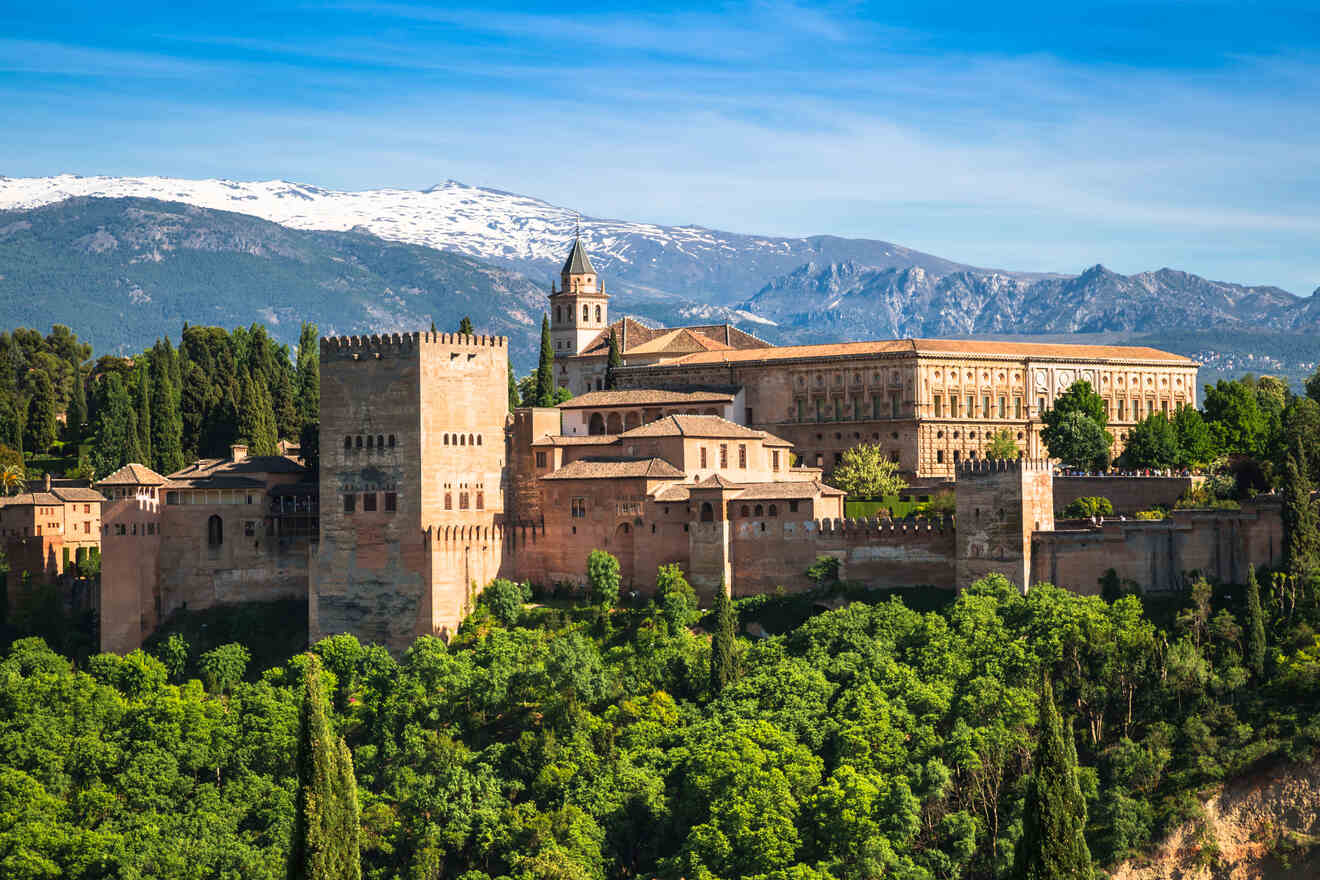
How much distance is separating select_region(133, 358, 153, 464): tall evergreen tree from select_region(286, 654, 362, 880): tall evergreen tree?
163ft

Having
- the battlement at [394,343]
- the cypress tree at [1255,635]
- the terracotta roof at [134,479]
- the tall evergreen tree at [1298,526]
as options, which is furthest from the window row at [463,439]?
the tall evergreen tree at [1298,526]

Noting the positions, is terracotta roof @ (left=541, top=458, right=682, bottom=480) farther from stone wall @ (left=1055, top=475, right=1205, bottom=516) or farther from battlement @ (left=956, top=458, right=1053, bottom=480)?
stone wall @ (left=1055, top=475, right=1205, bottom=516)

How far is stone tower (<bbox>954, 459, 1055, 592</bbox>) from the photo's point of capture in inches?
2623

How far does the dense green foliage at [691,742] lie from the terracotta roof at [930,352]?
3121 centimetres

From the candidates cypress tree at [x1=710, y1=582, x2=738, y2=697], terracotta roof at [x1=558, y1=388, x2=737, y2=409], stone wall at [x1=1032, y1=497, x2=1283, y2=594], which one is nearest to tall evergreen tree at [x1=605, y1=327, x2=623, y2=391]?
terracotta roof at [x1=558, y1=388, x2=737, y2=409]

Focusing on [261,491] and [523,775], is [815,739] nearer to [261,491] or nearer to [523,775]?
[523,775]

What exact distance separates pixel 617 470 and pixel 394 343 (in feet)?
32.4

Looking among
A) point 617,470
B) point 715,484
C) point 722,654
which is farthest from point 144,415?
point 722,654

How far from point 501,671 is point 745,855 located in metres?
14.5

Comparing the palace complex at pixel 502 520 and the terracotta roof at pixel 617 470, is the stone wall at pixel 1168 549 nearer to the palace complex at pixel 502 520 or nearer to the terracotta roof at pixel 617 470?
the palace complex at pixel 502 520

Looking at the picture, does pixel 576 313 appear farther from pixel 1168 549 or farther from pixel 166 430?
pixel 1168 549

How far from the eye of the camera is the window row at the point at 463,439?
7231cm

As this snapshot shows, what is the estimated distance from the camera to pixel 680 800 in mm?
59312

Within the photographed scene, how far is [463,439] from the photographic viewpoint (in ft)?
239
